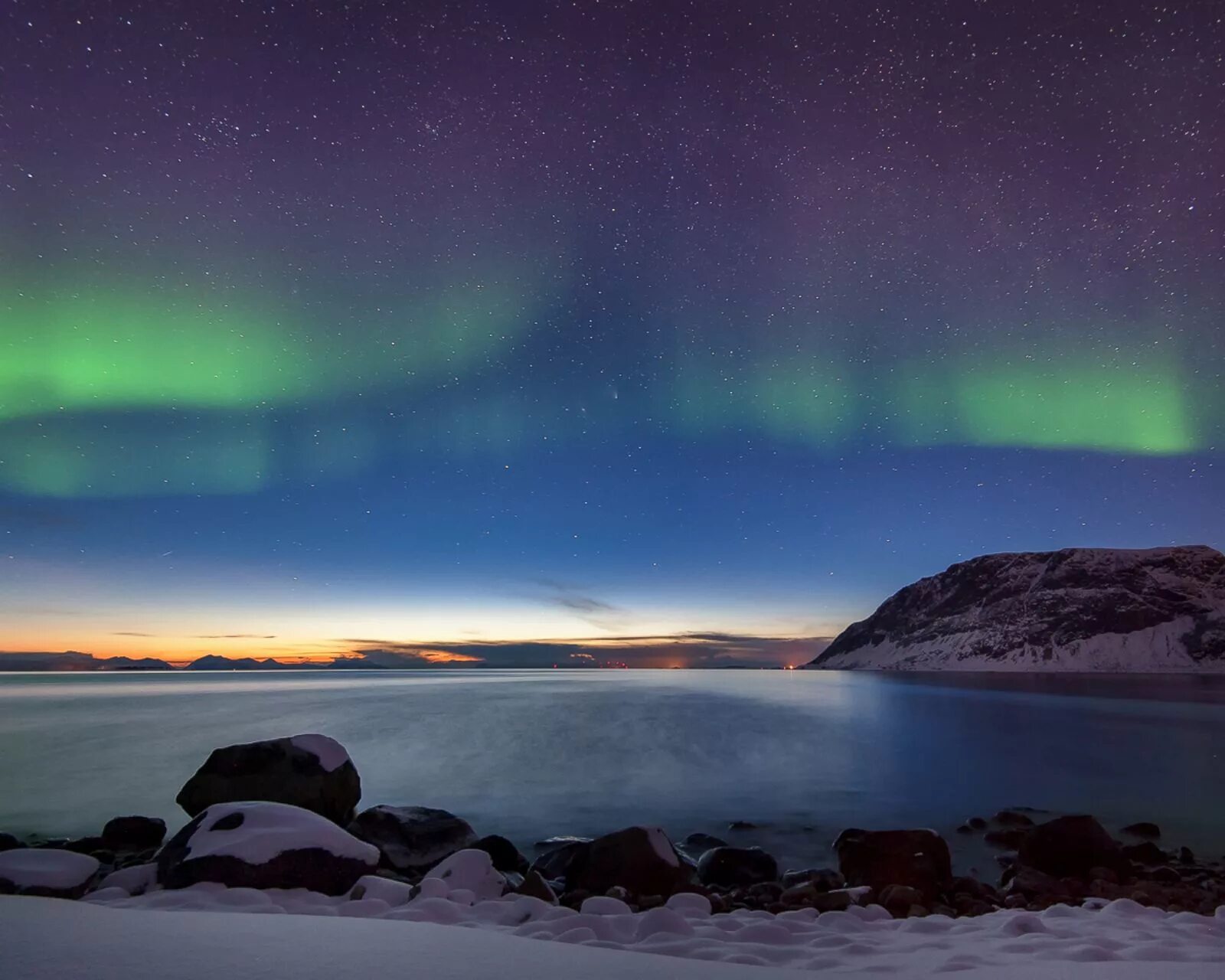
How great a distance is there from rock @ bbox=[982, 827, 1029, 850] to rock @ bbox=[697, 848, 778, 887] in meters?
5.88

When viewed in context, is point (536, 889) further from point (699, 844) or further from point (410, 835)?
point (699, 844)

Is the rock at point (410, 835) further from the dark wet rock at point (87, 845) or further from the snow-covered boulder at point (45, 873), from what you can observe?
the dark wet rock at point (87, 845)

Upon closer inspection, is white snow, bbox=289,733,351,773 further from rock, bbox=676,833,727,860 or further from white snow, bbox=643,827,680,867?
rock, bbox=676,833,727,860

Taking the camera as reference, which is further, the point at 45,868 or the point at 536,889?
the point at 536,889

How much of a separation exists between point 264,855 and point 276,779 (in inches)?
211

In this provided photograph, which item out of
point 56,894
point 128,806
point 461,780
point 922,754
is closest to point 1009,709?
point 922,754

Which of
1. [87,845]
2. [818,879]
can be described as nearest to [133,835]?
[87,845]

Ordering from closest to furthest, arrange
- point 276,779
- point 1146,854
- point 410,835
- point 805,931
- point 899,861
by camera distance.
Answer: point 805,931 → point 899,861 → point 410,835 → point 276,779 → point 1146,854

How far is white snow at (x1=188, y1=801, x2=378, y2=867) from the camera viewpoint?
303 inches

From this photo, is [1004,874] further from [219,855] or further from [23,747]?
[23,747]

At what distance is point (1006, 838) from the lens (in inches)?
547

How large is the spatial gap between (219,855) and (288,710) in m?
59.8

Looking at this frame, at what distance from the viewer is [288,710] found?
60.2 metres

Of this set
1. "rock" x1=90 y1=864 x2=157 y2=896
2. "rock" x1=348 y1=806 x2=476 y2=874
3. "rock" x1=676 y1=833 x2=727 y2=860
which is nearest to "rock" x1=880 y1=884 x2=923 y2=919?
"rock" x1=676 y1=833 x2=727 y2=860
